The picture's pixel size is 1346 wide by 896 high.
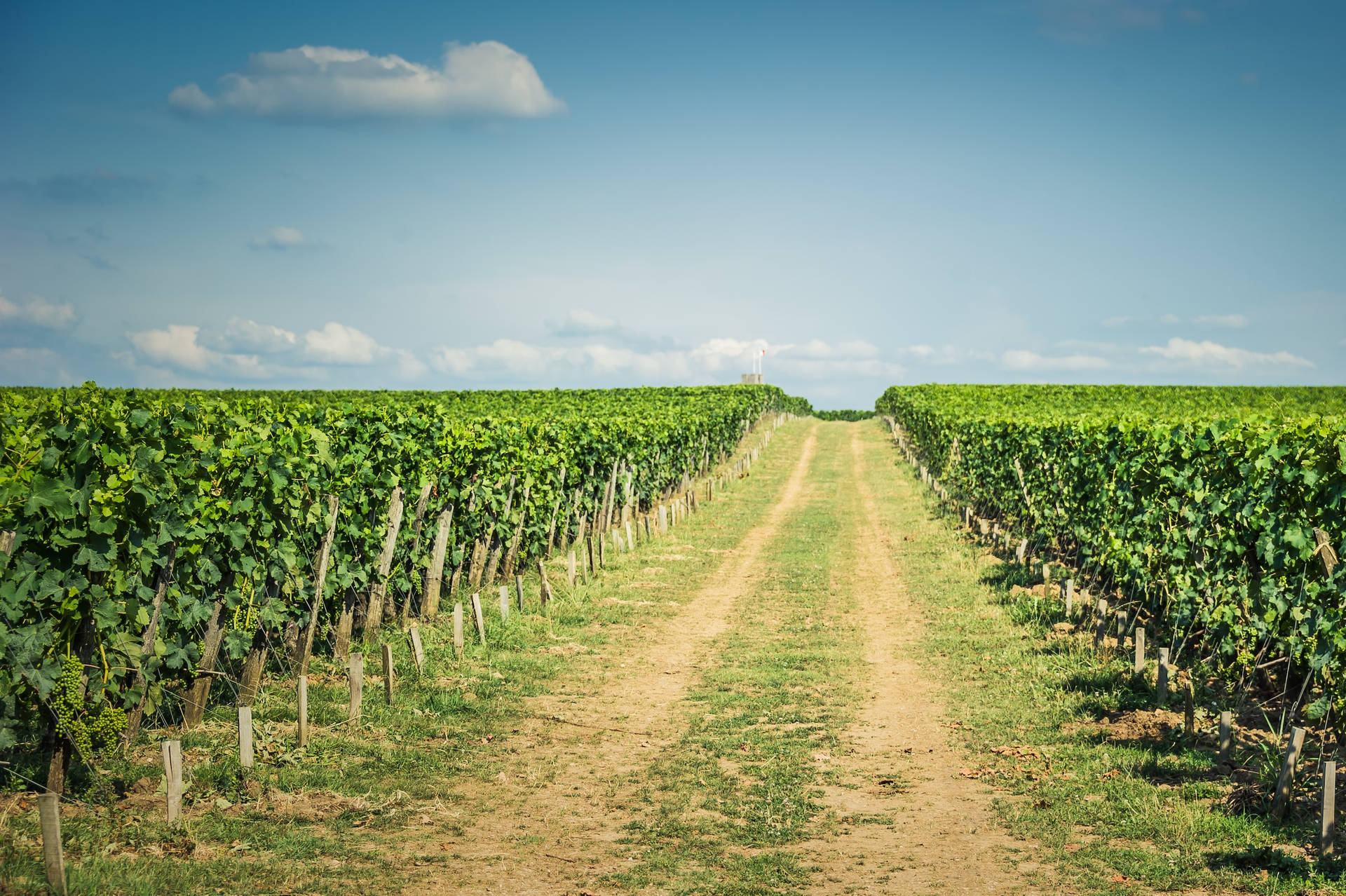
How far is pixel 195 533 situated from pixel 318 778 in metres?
2.81

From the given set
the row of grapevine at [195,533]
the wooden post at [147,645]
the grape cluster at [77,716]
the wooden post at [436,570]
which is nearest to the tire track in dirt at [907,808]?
the grape cluster at [77,716]

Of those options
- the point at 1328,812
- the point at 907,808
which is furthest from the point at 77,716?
the point at 1328,812

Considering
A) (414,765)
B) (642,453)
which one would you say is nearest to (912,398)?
(642,453)

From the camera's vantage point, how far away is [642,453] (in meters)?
26.3

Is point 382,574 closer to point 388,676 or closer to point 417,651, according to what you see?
point 417,651

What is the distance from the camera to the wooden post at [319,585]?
11500 millimetres

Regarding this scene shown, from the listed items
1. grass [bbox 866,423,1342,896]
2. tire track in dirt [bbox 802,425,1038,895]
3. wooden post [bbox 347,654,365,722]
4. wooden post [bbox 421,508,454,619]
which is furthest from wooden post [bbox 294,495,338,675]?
grass [bbox 866,423,1342,896]

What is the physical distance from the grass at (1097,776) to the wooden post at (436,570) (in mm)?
7603

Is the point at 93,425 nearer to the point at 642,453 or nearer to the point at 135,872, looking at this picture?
the point at 135,872

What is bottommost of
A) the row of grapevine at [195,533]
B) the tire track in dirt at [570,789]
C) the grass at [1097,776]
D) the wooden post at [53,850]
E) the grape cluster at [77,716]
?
the tire track in dirt at [570,789]

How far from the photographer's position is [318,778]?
8.74 m

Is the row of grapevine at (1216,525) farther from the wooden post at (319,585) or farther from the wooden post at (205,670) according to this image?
the wooden post at (205,670)

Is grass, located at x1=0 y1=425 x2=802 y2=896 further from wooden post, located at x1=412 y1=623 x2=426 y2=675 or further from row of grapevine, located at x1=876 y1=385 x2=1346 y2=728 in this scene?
row of grapevine, located at x1=876 y1=385 x2=1346 y2=728

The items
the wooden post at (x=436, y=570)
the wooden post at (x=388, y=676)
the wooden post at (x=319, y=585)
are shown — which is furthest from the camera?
the wooden post at (x=436, y=570)
